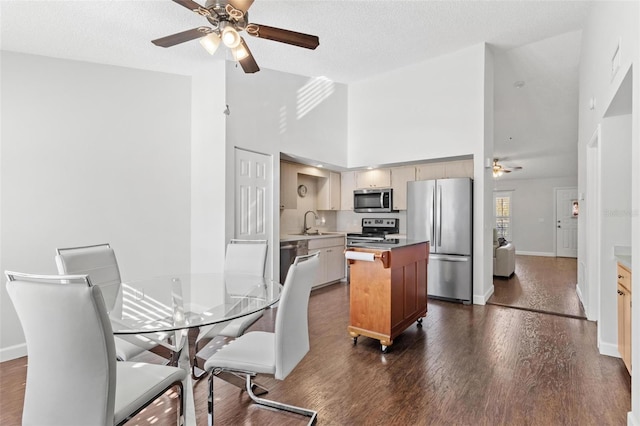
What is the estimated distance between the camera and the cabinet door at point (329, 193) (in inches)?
235

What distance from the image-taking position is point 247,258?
2.91 meters

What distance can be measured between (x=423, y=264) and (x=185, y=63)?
3.45 m

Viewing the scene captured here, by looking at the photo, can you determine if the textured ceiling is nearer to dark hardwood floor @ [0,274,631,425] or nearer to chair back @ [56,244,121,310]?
chair back @ [56,244,121,310]

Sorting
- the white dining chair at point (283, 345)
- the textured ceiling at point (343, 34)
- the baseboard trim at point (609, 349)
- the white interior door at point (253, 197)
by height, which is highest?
the textured ceiling at point (343, 34)

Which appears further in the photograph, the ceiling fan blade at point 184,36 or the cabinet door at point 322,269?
the cabinet door at point 322,269

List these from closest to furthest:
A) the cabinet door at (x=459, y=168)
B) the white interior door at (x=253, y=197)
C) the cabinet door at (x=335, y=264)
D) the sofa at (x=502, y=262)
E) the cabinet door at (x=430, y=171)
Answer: the white interior door at (x=253, y=197), the cabinet door at (x=459, y=168), the cabinet door at (x=430, y=171), the cabinet door at (x=335, y=264), the sofa at (x=502, y=262)

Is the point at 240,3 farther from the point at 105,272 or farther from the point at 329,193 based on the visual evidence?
the point at 329,193

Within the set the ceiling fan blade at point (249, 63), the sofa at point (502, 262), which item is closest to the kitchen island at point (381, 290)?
the ceiling fan blade at point (249, 63)

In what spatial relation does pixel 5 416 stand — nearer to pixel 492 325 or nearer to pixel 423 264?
pixel 423 264

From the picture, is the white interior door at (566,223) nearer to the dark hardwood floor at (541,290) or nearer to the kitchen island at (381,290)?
the dark hardwood floor at (541,290)

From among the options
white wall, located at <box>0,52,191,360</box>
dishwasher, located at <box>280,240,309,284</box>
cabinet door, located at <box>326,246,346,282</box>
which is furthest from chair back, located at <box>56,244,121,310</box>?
cabinet door, located at <box>326,246,346,282</box>

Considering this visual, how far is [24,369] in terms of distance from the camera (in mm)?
2533

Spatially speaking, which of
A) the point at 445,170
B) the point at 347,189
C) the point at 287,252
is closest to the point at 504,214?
the point at 445,170

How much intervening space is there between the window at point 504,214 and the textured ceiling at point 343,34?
536cm
